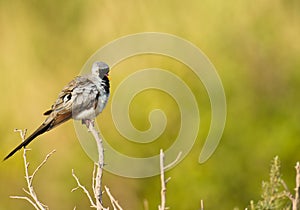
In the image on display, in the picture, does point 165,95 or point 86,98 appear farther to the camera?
point 165,95

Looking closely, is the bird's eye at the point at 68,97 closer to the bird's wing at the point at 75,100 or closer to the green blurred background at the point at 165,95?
the bird's wing at the point at 75,100

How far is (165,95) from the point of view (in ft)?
32.0

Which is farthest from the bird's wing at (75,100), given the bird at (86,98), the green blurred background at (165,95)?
the green blurred background at (165,95)

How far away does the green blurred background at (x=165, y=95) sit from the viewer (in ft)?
30.6

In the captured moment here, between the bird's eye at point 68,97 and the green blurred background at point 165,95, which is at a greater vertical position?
the green blurred background at point 165,95

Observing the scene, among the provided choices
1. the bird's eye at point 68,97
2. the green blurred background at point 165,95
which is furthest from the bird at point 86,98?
the green blurred background at point 165,95

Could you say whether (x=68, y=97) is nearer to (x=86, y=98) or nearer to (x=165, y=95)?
(x=86, y=98)

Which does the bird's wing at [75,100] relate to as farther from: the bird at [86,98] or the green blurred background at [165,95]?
the green blurred background at [165,95]

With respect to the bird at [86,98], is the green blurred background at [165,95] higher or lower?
higher

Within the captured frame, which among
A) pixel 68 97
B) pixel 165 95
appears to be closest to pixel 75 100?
pixel 68 97

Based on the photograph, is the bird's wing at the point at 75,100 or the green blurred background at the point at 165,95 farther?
the green blurred background at the point at 165,95

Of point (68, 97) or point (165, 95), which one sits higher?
point (165, 95)

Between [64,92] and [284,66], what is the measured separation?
5.16 m

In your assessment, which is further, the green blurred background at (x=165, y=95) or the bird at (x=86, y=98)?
the green blurred background at (x=165, y=95)
